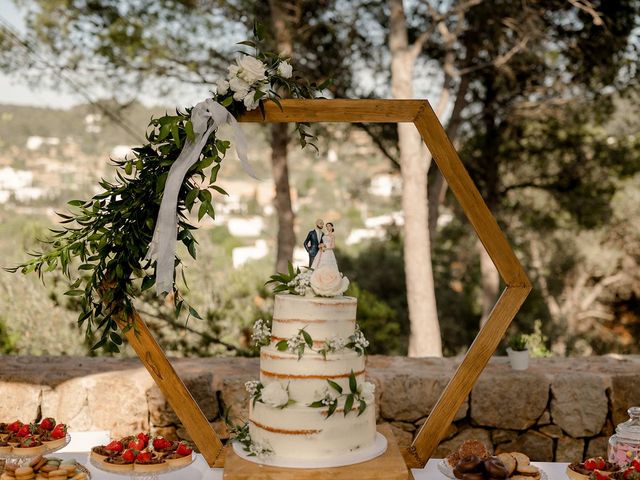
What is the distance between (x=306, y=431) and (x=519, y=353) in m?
2.85

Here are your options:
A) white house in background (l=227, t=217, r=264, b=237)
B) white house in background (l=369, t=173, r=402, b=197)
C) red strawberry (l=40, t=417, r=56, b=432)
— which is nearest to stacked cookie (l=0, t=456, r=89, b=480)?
red strawberry (l=40, t=417, r=56, b=432)

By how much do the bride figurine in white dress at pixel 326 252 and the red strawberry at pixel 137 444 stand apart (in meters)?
0.98

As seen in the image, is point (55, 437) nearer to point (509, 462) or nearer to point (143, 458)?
point (143, 458)

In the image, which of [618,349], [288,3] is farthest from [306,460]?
[618,349]

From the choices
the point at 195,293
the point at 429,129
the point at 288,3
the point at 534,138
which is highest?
the point at 288,3

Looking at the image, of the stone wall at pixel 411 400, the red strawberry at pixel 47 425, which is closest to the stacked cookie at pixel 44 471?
the red strawberry at pixel 47 425

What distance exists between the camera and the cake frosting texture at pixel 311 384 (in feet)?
9.20

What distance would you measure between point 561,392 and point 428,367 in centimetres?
91

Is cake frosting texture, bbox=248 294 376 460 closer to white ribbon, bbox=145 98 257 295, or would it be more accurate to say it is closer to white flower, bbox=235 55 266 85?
white ribbon, bbox=145 98 257 295

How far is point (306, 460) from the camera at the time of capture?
2.79 metres

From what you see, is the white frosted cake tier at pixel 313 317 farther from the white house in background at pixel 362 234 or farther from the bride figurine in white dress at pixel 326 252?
the white house in background at pixel 362 234

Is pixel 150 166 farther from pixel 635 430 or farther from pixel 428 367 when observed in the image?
pixel 428 367

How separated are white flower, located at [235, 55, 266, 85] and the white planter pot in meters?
3.11

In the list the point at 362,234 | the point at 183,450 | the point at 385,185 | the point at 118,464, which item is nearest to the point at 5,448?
the point at 118,464
